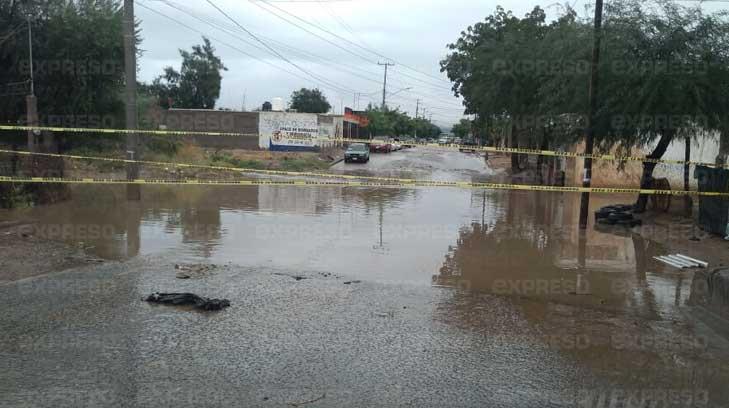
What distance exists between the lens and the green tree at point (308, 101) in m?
96.1

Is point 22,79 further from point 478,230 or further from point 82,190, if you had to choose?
point 478,230

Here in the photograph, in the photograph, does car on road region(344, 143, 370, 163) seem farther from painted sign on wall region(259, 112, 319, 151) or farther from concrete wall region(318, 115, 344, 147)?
painted sign on wall region(259, 112, 319, 151)

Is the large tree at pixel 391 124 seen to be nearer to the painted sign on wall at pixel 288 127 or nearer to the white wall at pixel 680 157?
the painted sign on wall at pixel 288 127

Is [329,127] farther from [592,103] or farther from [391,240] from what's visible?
[391,240]

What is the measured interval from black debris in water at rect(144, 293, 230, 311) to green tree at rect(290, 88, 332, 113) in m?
89.9

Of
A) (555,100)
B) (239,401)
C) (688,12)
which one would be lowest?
(239,401)

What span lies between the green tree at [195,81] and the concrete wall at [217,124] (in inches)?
890

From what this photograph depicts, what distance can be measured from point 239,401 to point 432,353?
1.94 meters

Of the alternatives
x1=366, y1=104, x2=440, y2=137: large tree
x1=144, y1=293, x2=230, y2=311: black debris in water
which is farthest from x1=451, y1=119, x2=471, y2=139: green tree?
x1=144, y1=293, x2=230, y2=311: black debris in water

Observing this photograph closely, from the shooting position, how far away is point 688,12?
14406 mm

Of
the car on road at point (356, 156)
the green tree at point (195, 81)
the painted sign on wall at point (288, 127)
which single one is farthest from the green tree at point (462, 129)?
the car on road at point (356, 156)

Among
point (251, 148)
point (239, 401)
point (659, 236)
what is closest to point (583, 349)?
point (239, 401)

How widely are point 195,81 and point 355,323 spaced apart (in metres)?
73.3

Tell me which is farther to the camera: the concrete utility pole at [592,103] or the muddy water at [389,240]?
the concrete utility pole at [592,103]
